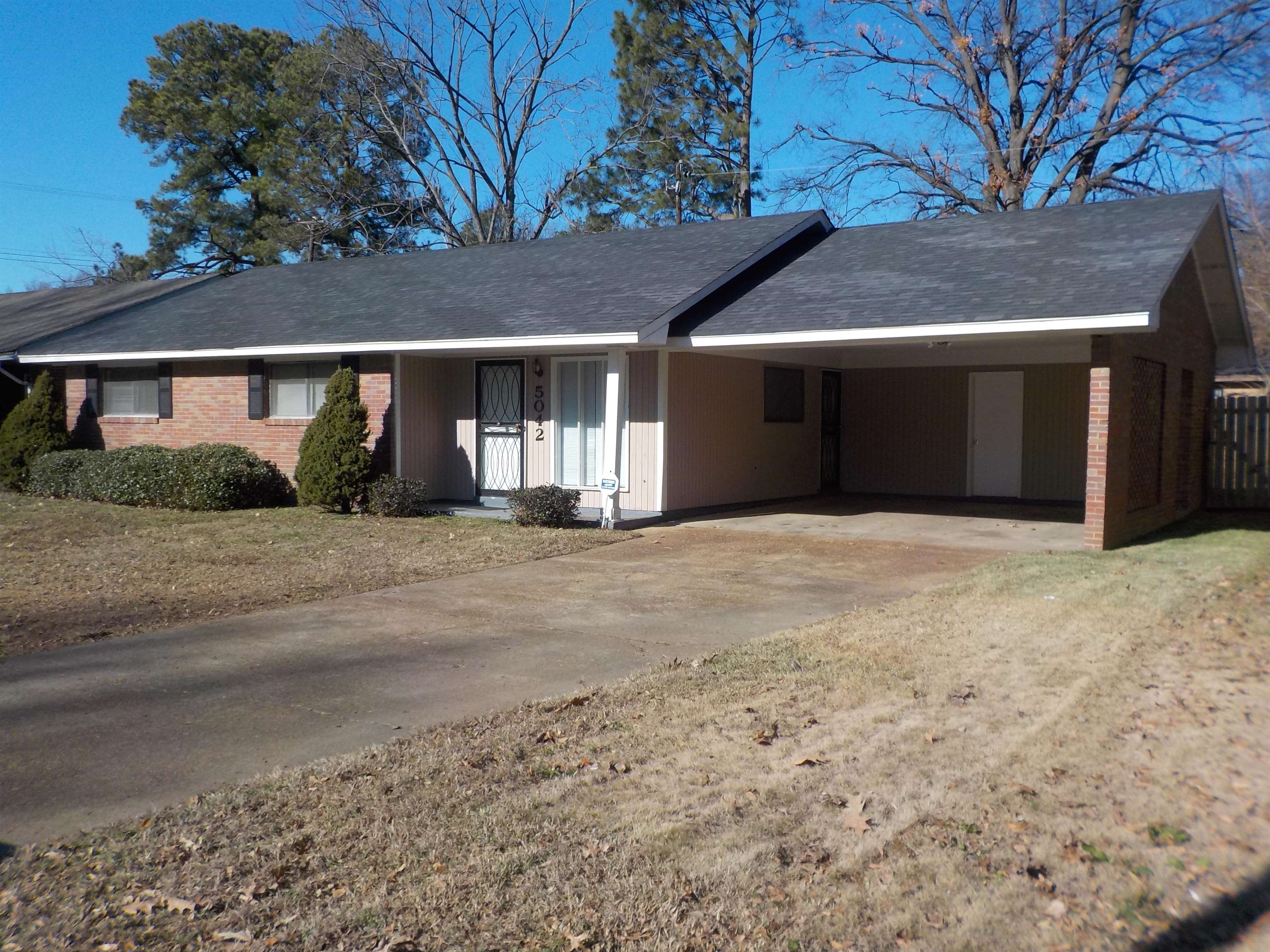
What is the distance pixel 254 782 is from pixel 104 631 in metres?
3.86

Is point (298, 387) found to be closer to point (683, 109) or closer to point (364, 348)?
point (364, 348)

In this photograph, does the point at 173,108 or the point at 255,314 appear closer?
the point at 255,314

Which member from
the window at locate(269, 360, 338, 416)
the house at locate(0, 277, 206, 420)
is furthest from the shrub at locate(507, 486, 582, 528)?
the house at locate(0, 277, 206, 420)

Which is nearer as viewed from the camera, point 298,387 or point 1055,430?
point 298,387

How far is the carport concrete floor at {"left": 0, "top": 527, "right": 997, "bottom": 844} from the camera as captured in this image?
4.90 metres

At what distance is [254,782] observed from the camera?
184 inches

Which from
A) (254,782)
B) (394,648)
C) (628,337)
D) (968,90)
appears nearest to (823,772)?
(254,782)

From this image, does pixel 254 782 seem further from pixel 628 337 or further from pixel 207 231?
pixel 207 231

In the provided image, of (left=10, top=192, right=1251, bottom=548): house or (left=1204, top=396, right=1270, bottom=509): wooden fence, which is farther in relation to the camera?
(left=1204, top=396, right=1270, bottom=509): wooden fence

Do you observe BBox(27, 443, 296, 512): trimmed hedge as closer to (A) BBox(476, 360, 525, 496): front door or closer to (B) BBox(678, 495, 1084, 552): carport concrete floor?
(A) BBox(476, 360, 525, 496): front door

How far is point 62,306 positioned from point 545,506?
16962mm

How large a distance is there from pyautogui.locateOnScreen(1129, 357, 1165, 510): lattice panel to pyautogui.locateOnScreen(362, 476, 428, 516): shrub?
9.43m

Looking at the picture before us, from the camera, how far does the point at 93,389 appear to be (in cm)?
1914

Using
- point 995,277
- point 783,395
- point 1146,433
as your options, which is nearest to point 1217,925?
point 995,277
